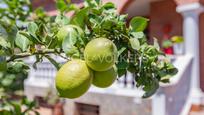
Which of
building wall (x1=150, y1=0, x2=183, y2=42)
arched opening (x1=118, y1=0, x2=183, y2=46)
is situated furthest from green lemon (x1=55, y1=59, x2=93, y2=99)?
building wall (x1=150, y1=0, x2=183, y2=42)

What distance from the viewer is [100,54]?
94 cm

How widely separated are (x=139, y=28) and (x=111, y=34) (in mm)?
105

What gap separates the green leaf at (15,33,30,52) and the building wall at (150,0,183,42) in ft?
30.0

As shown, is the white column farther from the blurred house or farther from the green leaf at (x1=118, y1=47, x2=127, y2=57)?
the green leaf at (x1=118, y1=47, x2=127, y2=57)

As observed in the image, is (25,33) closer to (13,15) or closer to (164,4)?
(13,15)

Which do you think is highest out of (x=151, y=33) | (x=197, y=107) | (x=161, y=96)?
(x=151, y=33)

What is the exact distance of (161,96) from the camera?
20.5ft

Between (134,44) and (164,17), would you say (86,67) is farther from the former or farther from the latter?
(164,17)

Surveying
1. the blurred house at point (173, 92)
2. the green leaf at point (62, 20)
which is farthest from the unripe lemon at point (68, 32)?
the blurred house at point (173, 92)

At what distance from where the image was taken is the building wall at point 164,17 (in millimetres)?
10102

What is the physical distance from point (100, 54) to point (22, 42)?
12.6 inches

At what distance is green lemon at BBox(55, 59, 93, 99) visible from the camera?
96 centimetres

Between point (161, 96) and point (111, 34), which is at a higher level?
point (111, 34)

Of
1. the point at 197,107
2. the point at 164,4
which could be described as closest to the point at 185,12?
the point at 197,107
